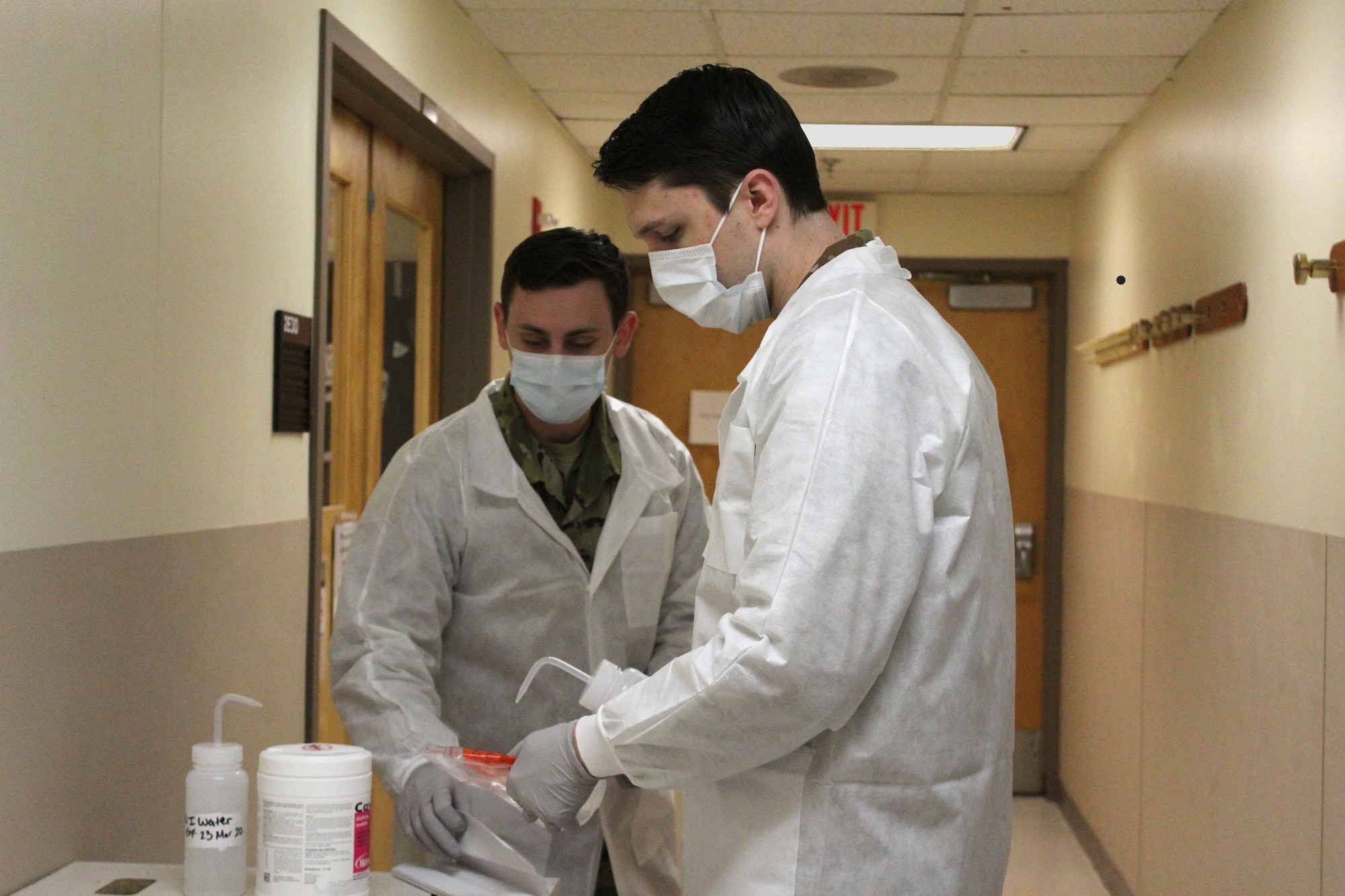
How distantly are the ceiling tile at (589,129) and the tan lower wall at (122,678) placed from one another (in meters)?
2.44

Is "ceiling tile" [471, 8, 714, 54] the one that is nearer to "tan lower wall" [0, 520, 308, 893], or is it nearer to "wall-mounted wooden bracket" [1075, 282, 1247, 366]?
"wall-mounted wooden bracket" [1075, 282, 1247, 366]

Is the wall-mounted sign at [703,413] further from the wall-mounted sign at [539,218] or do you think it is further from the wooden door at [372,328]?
the wooden door at [372,328]

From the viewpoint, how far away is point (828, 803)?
126 centimetres

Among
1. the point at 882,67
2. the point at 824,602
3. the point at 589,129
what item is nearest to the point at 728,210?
the point at 824,602

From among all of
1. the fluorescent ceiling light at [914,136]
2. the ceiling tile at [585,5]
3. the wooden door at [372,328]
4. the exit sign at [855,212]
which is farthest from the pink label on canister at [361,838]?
the exit sign at [855,212]

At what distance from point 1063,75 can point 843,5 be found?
86 cm

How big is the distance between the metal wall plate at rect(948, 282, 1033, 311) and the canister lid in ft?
15.0

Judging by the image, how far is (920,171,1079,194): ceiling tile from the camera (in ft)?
16.4

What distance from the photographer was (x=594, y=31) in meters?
3.32

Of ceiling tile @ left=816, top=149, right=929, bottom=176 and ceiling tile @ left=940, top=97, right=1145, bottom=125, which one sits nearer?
ceiling tile @ left=940, top=97, right=1145, bottom=125

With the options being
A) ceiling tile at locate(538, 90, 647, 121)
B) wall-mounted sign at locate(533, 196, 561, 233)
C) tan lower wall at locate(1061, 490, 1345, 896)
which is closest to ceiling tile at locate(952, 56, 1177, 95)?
ceiling tile at locate(538, 90, 647, 121)

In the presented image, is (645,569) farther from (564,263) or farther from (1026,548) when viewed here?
(1026,548)

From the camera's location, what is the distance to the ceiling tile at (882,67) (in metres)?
3.48

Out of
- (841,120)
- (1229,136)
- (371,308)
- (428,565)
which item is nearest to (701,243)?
(428,565)
